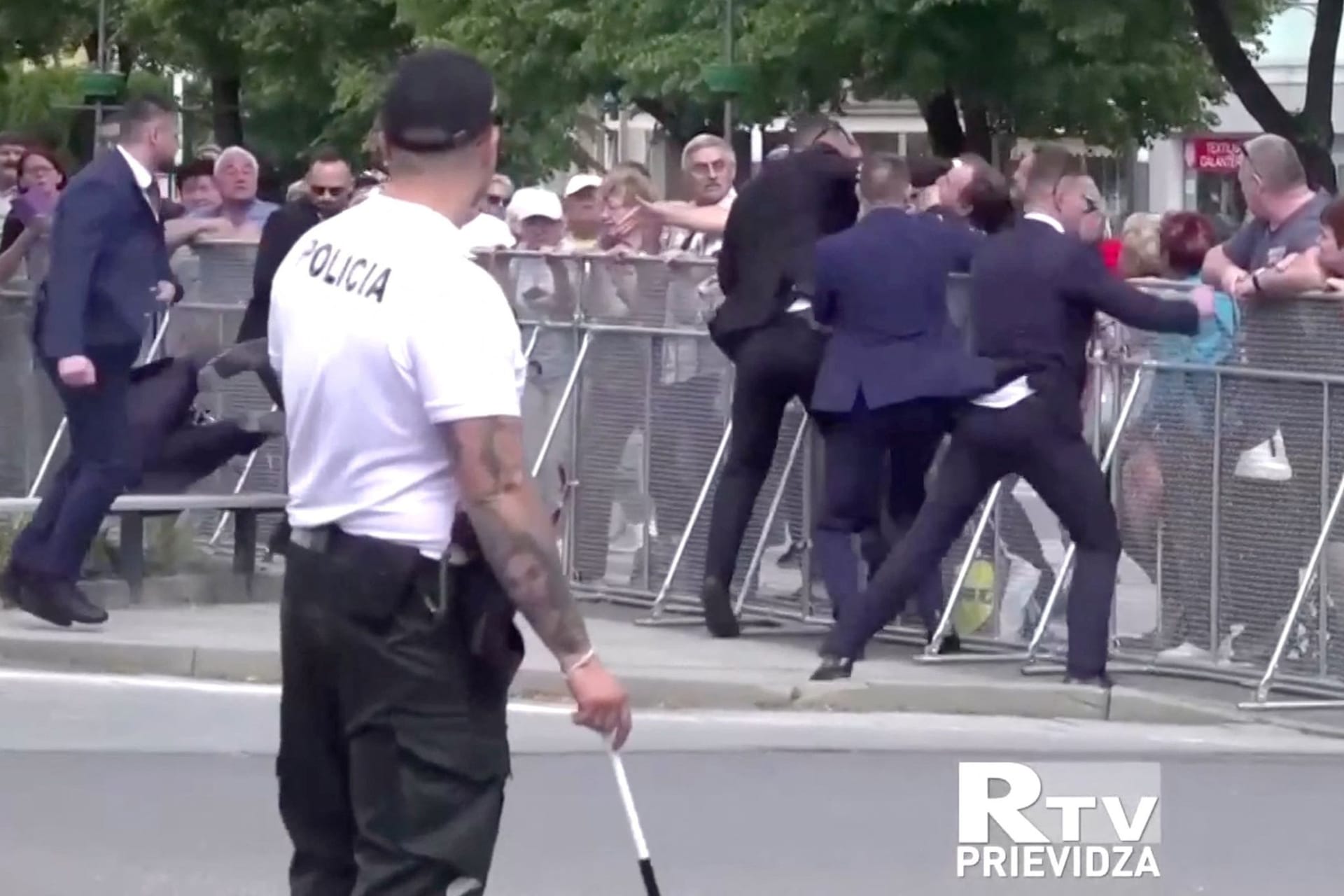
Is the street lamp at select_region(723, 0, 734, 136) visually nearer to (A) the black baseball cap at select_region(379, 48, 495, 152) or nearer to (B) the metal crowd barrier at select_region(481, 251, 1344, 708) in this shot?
(B) the metal crowd barrier at select_region(481, 251, 1344, 708)

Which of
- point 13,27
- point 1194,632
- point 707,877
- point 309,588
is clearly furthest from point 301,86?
point 309,588

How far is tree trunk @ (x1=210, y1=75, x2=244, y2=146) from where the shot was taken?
130ft

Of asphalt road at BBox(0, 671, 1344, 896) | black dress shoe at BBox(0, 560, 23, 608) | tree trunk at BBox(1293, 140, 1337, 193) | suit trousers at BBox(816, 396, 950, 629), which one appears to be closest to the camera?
asphalt road at BBox(0, 671, 1344, 896)

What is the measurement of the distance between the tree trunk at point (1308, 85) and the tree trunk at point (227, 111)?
17715mm

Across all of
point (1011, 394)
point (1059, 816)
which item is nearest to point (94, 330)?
point (1011, 394)

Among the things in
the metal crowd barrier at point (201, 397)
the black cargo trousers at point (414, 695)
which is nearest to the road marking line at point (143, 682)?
the metal crowd barrier at point (201, 397)

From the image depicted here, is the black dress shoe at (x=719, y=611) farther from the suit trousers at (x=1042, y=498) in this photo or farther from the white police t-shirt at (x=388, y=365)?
the white police t-shirt at (x=388, y=365)

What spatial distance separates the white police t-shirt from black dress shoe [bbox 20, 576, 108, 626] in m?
6.55

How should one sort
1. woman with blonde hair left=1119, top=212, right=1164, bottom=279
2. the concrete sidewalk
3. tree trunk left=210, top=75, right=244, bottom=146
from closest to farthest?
1. the concrete sidewalk
2. woman with blonde hair left=1119, top=212, right=1164, bottom=279
3. tree trunk left=210, top=75, right=244, bottom=146

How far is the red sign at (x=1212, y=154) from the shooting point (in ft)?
145

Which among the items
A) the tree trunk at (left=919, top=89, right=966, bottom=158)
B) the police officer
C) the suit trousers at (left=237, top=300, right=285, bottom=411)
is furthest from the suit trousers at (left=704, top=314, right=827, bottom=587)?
the tree trunk at (left=919, top=89, right=966, bottom=158)

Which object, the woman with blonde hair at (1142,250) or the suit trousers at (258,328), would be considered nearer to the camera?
the woman with blonde hair at (1142,250)

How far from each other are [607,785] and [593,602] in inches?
154

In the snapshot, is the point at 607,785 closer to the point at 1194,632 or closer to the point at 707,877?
the point at 707,877
